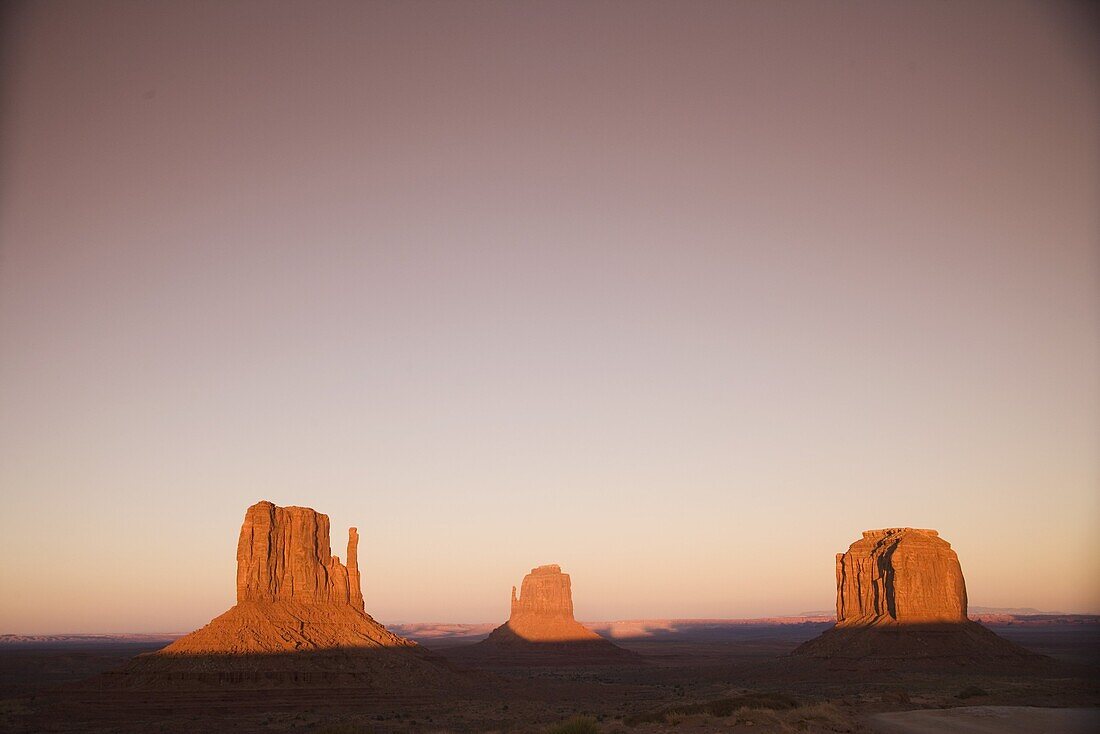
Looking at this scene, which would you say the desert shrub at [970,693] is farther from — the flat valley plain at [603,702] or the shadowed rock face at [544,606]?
the shadowed rock face at [544,606]

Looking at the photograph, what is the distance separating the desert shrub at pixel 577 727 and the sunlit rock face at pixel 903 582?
80921 mm

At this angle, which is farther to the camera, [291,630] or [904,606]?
[904,606]

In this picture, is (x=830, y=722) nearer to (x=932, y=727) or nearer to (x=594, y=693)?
(x=932, y=727)

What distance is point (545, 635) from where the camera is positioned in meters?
177

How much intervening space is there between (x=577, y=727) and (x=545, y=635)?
147267mm

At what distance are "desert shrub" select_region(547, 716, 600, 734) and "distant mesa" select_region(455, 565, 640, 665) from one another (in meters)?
118

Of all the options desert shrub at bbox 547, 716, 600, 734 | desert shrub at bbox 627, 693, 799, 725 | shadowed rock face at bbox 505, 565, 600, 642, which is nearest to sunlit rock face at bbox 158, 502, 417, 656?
desert shrub at bbox 627, 693, 799, 725

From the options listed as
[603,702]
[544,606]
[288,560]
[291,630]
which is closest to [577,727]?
[603,702]

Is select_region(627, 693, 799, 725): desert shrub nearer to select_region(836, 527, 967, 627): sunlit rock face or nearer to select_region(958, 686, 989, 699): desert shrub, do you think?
select_region(958, 686, 989, 699): desert shrub

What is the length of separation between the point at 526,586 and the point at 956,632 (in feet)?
344

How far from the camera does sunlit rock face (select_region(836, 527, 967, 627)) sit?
107m

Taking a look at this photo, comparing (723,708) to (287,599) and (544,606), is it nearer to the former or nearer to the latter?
(287,599)

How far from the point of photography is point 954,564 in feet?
362

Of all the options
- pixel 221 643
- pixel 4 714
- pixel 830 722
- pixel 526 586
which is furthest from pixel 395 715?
pixel 526 586
